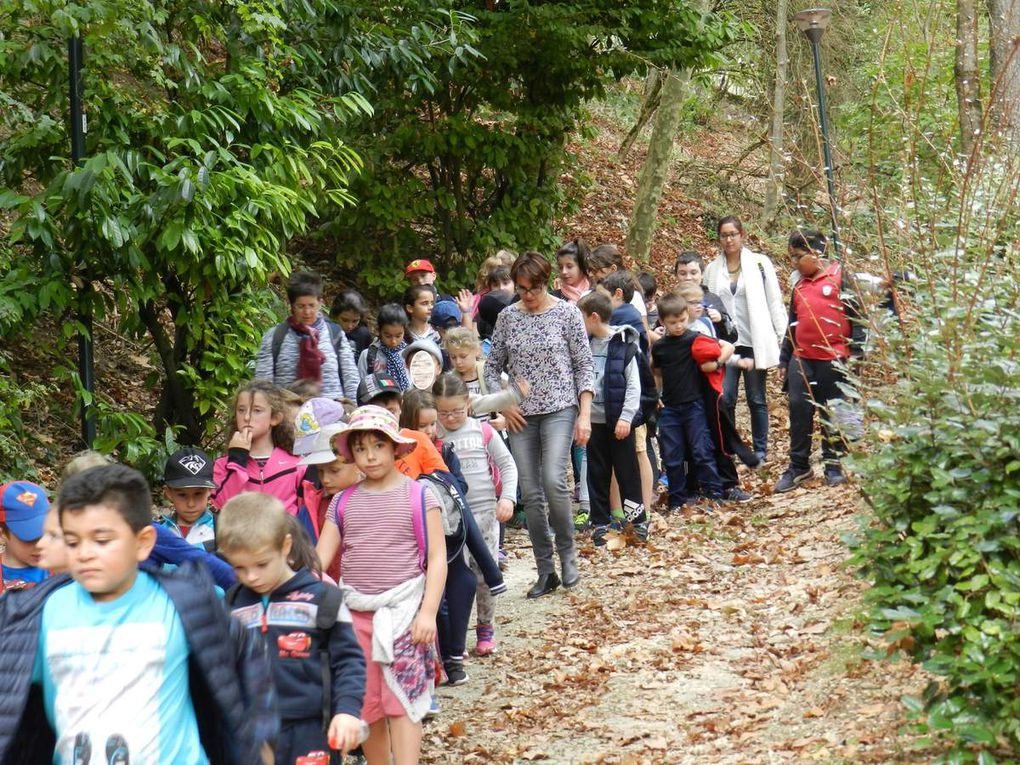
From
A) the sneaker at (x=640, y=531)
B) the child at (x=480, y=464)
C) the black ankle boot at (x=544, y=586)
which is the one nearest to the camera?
the child at (x=480, y=464)

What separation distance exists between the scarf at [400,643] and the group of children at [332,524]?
10 millimetres

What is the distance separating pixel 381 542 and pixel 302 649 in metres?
1.31

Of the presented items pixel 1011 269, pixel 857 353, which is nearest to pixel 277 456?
pixel 1011 269

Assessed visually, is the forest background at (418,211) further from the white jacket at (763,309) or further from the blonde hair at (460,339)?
the blonde hair at (460,339)

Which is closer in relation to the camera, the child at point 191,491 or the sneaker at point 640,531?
the child at point 191,491

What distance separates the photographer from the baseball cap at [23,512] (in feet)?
15.8

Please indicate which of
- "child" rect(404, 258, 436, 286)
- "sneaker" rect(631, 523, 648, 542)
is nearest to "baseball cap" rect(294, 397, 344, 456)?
"sneaker" rect(631, 523, 648, 542)

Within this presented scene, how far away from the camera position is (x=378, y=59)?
11133 mm

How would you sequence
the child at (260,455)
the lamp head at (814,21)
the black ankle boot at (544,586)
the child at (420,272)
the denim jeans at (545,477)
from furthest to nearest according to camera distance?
the lamp head at (814,21) < the child at (420,272) < the black ankle boot at (544,586) < the denim jeans at (545,477) < the child at (260,455)

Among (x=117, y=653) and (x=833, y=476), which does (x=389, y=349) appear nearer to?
(x=833, y=476)

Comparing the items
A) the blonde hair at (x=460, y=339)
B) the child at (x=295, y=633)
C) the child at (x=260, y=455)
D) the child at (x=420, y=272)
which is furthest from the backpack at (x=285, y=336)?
the child at (x=295, y=633)

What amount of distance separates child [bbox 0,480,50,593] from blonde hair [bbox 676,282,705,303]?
7.26 metres

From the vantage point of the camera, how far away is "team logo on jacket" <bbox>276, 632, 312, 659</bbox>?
4.50 meters

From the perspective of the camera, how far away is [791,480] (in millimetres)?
11398
